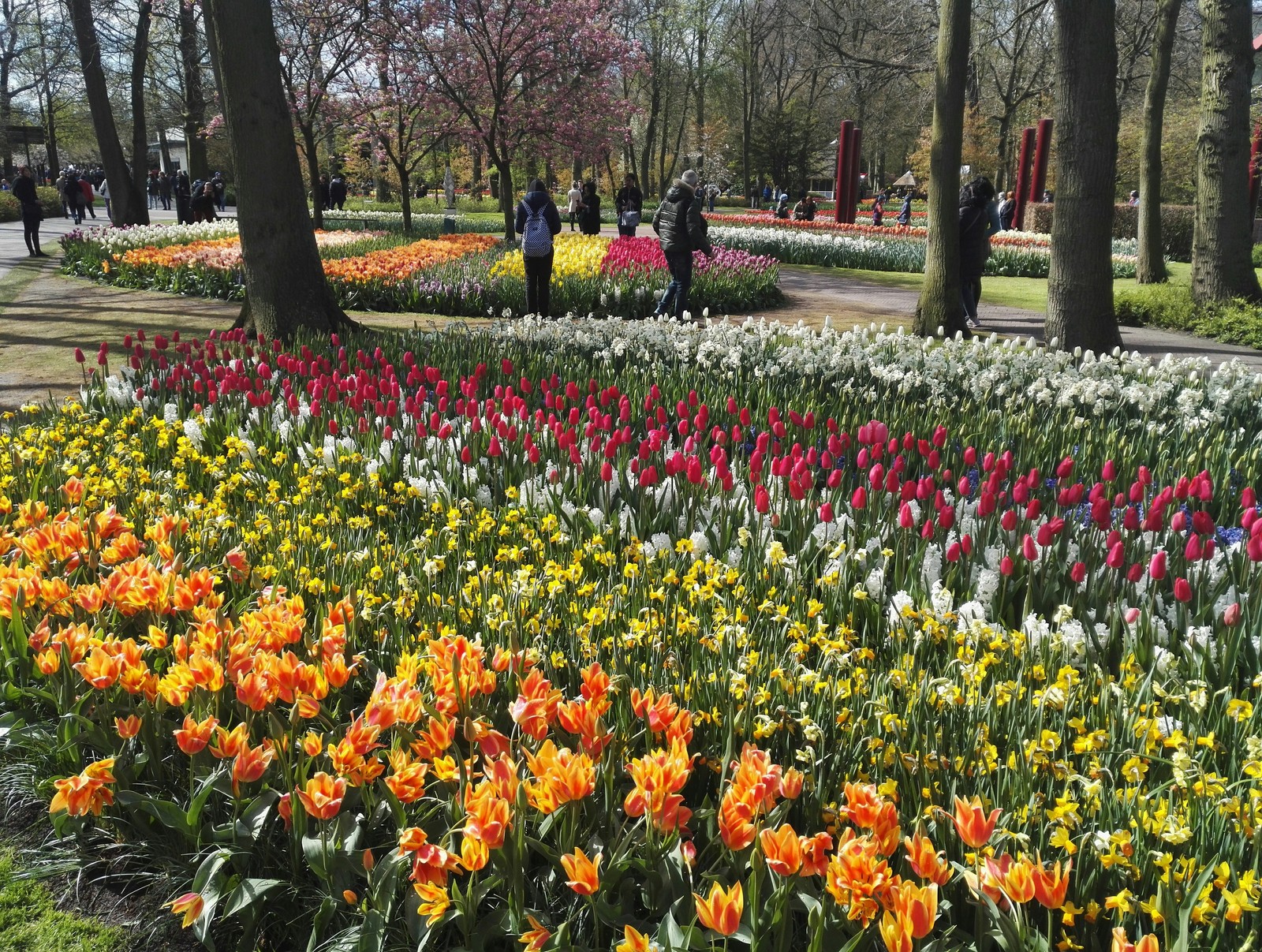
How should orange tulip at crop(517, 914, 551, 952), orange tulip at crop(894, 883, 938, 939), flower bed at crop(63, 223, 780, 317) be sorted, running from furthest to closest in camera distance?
flower bed at crop(63, 223, 780, 317) → orange tulip at crop(517, 914, 551, 952) → orange tulip at crop(894, 883, 938, 939)

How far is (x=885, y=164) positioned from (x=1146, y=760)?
76471 millimetres

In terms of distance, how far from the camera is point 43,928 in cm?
214

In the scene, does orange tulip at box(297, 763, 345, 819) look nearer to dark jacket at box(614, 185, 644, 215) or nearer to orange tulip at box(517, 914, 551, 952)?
orange tulip at box(517, 914, 551, 952)

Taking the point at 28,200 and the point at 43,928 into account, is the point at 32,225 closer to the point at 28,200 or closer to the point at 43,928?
the point at 28,200

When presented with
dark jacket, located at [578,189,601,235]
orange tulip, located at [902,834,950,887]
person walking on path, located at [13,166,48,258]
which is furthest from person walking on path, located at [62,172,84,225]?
orange tulip, located at [902,834,950,887]

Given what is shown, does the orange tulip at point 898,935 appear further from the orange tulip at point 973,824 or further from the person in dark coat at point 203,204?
the person in dark coat at point 203,204

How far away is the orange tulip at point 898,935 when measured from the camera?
4.80 feet

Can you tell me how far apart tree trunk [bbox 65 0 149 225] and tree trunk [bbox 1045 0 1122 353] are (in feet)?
65.7

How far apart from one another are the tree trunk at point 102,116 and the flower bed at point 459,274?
16.1ft

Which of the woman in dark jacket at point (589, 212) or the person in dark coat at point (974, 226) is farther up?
the woman in dark jacket at point (589, 212)

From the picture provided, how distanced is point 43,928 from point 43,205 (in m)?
44.9

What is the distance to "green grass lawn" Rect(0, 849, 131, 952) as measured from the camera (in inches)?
82.6

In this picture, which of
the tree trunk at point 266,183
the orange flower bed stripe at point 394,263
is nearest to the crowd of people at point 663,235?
the tree trunk at point 266,183

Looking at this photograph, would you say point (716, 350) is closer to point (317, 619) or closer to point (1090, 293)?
point (1090, 293)
